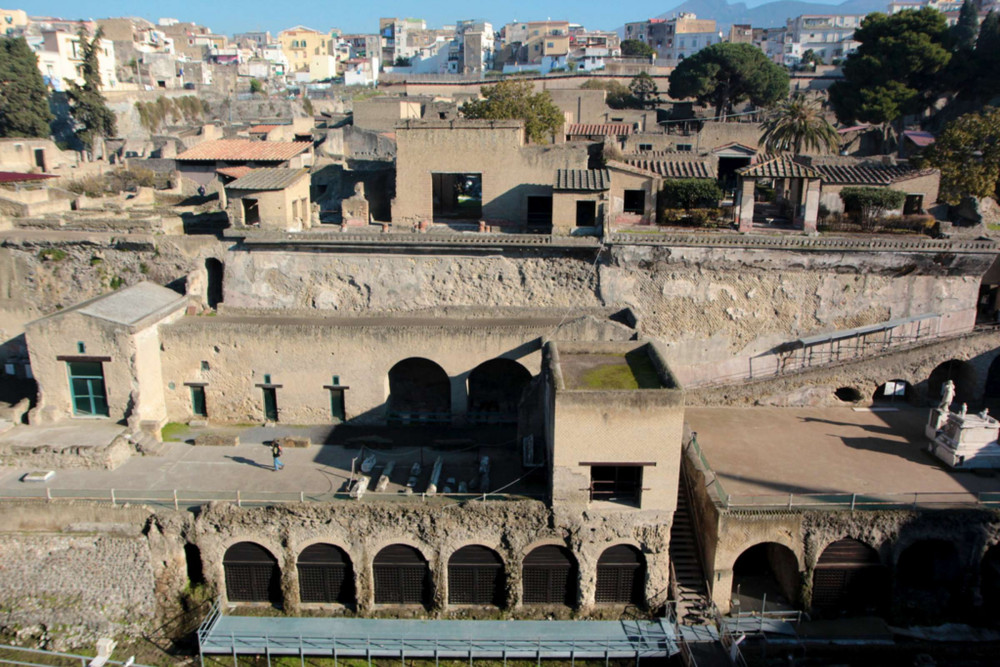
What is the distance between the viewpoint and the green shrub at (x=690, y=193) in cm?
3145

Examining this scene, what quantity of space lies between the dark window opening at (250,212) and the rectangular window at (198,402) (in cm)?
811

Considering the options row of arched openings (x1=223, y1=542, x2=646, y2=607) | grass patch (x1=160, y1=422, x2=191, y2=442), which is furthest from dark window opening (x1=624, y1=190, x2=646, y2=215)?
grass patch (x1=160, y1=422, x2=191, y2=442)

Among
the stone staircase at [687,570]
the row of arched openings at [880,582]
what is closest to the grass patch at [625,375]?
the stone staircase at [687,570]

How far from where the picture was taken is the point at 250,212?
1244 inches

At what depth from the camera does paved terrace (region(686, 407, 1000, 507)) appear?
794 inches

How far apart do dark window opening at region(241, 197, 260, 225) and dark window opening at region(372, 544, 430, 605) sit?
1649cm

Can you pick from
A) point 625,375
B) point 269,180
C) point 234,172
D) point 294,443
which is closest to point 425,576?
point 294,443

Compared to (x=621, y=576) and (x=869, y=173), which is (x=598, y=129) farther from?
(x=621, y=576)

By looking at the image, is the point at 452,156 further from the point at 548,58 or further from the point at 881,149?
the point at 548,58

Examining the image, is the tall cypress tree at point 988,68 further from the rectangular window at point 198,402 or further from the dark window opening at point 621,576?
the rectangular window at point 198,402

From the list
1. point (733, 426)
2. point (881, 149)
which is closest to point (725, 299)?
point (733, 426)

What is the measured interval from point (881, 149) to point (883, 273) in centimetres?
2713

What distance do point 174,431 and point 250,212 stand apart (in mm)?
10714

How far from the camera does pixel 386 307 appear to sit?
28641 mm
